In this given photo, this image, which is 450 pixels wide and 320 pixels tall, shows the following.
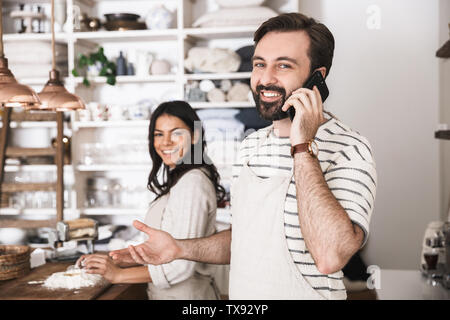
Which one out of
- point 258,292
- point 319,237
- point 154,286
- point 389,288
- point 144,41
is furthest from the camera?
point 144,41

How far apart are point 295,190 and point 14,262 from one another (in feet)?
4.20

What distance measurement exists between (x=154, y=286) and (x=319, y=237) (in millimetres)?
979

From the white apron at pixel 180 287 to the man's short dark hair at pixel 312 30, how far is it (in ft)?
2.69

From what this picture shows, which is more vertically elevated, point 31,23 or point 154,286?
point 31,23

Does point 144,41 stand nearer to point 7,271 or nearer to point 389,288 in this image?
point 7,271

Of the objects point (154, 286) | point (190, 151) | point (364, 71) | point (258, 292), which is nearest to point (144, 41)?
point (364, 71)

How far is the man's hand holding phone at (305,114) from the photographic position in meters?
0.89

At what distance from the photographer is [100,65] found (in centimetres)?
296

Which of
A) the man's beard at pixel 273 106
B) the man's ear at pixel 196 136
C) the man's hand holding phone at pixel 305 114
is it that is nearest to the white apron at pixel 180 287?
the man's ear at pixel 196 136

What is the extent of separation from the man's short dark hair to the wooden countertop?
1.06m

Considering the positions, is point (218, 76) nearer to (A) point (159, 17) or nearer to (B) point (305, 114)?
(A) point (159, 17)

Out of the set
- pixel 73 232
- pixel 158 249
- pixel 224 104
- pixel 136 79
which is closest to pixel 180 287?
pixel 158 249

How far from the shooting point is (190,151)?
5.67 ft
